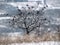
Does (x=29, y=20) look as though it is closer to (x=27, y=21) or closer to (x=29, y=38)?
(x=27, y=21)

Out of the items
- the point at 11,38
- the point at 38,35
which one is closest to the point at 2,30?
the point at 11,38

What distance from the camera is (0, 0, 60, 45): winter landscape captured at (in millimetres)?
2857

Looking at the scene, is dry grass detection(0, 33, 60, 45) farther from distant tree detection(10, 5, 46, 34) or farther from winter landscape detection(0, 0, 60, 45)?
distant tree detection(10, 5, 46, 34)

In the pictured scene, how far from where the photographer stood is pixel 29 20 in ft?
9.84

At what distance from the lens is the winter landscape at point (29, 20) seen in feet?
9.37

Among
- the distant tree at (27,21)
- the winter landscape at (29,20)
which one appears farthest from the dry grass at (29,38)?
the distant tree at (27,21)

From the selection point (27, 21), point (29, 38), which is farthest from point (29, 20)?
point (29, 38)

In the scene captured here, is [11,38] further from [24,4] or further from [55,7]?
[55,7]

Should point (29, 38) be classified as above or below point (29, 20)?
below

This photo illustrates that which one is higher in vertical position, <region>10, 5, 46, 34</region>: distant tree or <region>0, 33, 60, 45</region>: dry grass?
<region>10, 5, 46, 34</region>: distant tree

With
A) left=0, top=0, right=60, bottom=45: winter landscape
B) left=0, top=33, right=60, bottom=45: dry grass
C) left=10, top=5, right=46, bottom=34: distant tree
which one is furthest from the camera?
left=10, top=5, right=46, bottom=34: distant tree

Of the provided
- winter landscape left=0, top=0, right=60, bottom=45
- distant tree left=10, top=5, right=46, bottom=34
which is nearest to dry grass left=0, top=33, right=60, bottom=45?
winter landscape left=0, top=0, right=60, bottom=45

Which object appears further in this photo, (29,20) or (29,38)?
(29,20)

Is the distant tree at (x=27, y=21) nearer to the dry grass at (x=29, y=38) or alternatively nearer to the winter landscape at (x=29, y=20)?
the winter landscape at (x=29, y=20)
